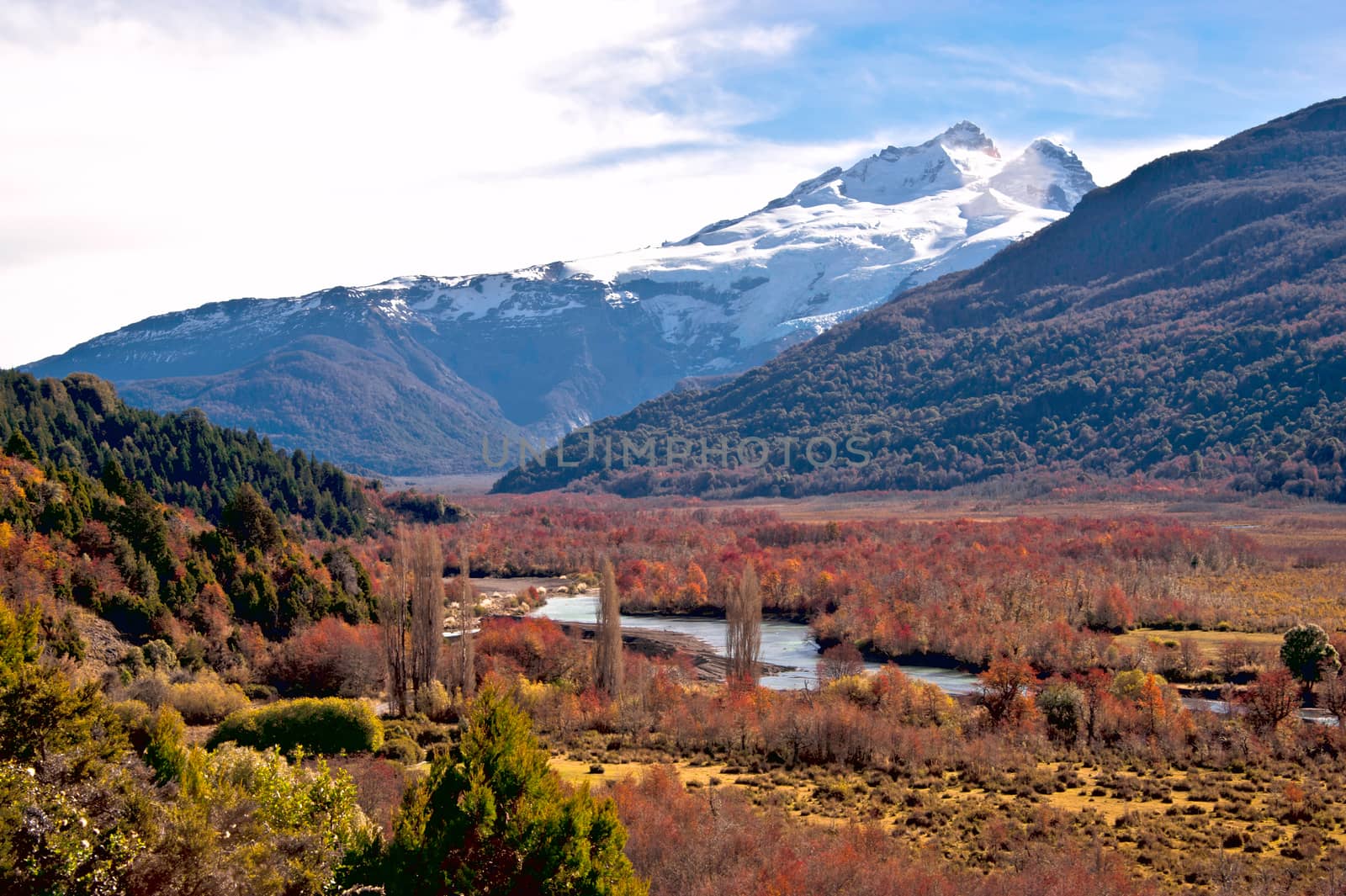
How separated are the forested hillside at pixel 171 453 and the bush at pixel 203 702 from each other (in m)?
55.8

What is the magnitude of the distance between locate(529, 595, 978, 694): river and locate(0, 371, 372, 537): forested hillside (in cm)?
3320

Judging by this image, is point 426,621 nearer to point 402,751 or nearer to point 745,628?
point 402,751

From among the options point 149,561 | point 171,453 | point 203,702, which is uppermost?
point 171,453

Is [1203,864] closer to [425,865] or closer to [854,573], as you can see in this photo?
[425,865]

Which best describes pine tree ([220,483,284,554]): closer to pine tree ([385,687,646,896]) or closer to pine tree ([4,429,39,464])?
pine tree ([4,429,39,464])

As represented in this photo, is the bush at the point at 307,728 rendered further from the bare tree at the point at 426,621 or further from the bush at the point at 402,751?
the bare tree at the point at 426,621

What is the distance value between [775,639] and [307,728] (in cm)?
6484

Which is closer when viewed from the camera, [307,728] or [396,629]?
[307,728]

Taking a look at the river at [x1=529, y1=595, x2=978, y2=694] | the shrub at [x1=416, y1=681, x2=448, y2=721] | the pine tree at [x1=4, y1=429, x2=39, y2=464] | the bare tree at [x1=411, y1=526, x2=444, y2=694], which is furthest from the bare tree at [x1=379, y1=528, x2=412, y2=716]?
the pine tree at [x1=4, y1=429, x2=39, y2=464]

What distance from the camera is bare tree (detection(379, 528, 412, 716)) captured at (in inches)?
2751

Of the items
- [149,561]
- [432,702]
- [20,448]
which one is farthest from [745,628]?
[20,448]

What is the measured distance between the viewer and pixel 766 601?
13375 cm

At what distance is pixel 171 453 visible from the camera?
461 feet

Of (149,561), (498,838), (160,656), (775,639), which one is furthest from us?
(775,639)
